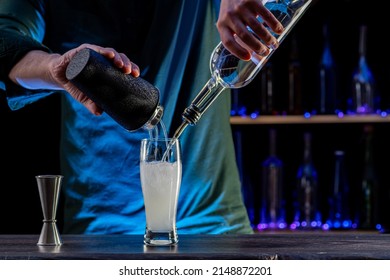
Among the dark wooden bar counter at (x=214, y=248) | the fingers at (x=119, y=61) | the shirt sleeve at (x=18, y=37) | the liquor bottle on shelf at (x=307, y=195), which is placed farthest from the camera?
the liquor bottle on shelf at (x=307, y=195)

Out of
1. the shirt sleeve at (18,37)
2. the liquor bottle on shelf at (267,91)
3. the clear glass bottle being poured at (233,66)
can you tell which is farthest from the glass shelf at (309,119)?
the clear glass bottle being poured at (233,66)

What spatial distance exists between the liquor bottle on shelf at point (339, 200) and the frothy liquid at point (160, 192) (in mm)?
1626

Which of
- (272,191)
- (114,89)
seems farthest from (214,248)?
(272,191)

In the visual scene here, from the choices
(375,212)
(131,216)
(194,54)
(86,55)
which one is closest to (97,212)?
(131,216)

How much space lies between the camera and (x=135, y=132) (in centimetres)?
179

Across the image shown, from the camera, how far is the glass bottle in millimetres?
2818

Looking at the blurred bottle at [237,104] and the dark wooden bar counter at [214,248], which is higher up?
the blurred bottle at [237,104]

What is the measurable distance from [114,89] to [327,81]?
70.9 inches

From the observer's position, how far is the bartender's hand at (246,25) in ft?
4.16

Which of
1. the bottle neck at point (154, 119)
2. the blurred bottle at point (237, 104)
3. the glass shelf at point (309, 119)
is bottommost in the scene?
A: the bottle neck at point (154, 119)

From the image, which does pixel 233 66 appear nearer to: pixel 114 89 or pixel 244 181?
pixel 114 89

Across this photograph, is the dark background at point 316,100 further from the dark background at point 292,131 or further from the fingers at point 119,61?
the fingers at point 119,61

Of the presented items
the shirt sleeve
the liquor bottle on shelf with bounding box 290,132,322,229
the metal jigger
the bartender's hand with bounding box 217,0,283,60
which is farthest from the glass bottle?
the metal jigger
